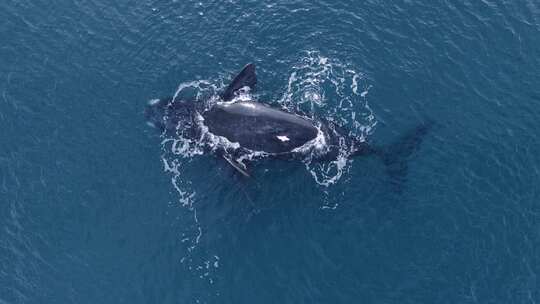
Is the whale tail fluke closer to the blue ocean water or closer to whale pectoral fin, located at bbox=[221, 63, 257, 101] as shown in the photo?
Answer: the blue ocean water

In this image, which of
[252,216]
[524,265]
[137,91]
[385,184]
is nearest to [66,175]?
[137,91]

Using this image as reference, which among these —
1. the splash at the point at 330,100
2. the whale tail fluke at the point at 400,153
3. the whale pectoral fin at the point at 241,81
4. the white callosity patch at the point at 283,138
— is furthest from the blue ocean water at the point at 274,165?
the whale pectoral fin at the point at 241,81

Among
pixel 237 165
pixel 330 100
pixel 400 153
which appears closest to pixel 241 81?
pixel 330 100

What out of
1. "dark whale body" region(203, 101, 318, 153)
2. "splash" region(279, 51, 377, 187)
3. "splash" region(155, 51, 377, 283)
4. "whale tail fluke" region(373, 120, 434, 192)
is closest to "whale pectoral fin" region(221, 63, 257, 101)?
"splash" region(155, 51, 377, 283)

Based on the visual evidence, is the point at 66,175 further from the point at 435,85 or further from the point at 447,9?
the point at 447,9

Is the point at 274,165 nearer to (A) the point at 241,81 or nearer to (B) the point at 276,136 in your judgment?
(B) the point at 276,136

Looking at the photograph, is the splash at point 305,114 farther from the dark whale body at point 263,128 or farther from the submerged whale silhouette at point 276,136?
the dark whale body at point 263,128
